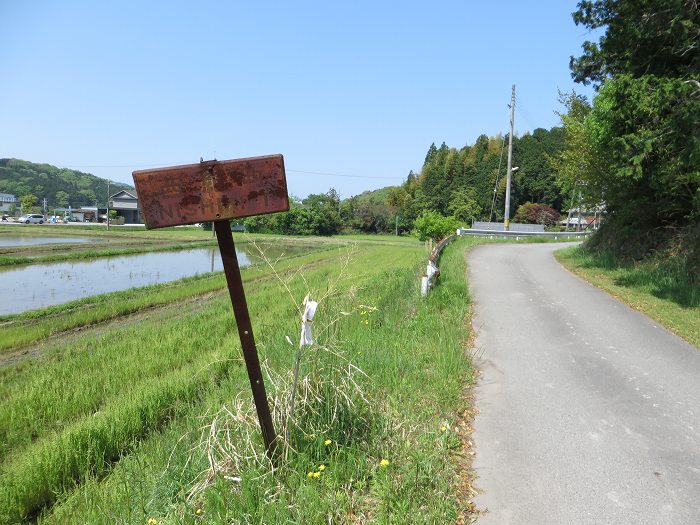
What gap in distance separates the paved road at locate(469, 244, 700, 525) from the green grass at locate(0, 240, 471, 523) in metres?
0.41

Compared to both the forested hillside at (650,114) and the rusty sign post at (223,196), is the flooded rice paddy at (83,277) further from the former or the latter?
the forested hillside at (650,114)

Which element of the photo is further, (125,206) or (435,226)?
(125,206)

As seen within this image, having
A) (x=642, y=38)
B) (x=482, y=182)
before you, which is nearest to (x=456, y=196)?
(x=482, y=182)

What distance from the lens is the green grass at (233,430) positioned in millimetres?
3025

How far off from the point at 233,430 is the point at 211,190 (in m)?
1.82

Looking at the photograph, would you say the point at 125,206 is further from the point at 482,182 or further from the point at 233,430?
the point at 233,430

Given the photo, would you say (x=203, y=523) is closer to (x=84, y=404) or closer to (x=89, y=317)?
(x=84, y=404)

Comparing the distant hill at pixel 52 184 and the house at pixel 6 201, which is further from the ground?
the distant hill at pixel 52 184

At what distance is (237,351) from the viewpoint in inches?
304

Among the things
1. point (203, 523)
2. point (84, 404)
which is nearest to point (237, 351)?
point (84, 404)

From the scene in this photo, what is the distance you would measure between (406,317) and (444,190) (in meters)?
62.1

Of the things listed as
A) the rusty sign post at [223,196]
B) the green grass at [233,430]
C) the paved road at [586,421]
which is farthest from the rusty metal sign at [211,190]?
the paved road at [586,421]

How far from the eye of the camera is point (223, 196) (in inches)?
113

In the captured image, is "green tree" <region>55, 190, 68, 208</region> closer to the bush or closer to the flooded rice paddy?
the flooded rice paddy
